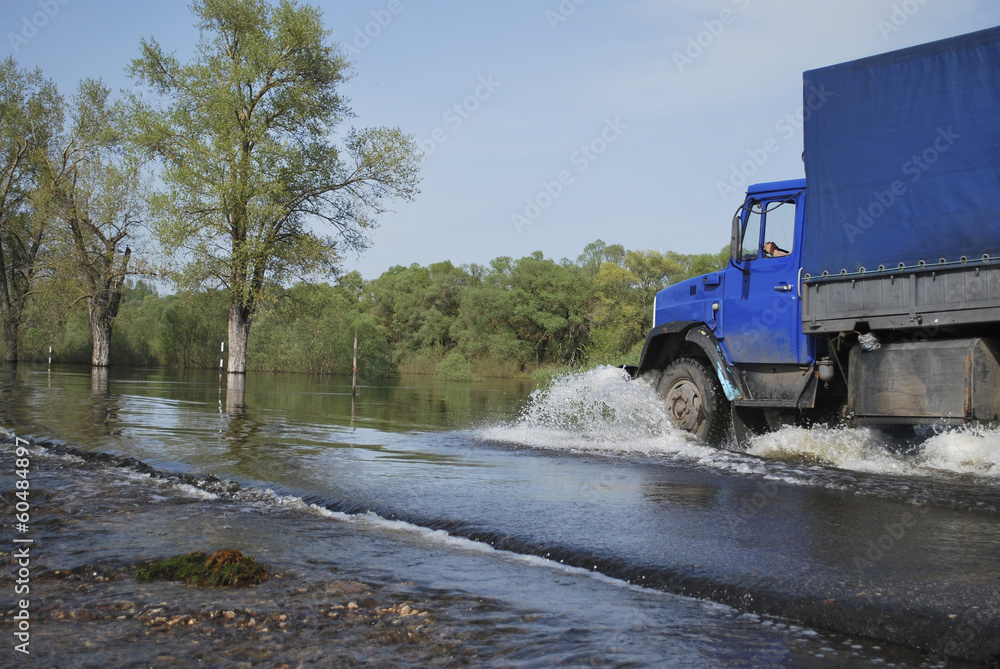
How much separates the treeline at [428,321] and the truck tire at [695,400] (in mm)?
21202

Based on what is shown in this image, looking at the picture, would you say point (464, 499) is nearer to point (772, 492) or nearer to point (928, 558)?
point (772, 492)

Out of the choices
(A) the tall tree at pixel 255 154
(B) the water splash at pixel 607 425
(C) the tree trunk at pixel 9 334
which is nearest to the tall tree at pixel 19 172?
(C) the tree trunk at pixel 9 334

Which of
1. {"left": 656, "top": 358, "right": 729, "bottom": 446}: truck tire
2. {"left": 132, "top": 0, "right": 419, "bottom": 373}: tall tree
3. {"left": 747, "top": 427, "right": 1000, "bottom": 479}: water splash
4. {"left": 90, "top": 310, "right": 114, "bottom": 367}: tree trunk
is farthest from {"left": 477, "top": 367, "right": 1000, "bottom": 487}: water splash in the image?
{"left": 90, "top": 310, "right": 114, "bottom": 367}: tree trunk

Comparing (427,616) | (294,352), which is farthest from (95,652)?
(294,352)

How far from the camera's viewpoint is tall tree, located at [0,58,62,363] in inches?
1603

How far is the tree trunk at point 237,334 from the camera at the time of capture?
99.5 ft

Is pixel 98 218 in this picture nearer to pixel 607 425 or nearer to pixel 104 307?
pixel 104 307

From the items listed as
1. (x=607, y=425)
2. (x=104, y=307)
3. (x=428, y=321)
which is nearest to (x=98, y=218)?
(x=104, y=307)

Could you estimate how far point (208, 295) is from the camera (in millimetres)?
30219

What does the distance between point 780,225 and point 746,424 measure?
2524mm

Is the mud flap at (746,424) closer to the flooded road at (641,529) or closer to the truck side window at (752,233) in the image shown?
the flooded road at (641,529)

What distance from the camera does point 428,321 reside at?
81.1 metres

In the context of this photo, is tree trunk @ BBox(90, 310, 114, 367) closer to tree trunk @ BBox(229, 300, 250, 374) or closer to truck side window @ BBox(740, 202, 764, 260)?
tree trunk @ BBox(229, 300, 250, 374)

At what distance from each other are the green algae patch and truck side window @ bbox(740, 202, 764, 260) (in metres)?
7.62
